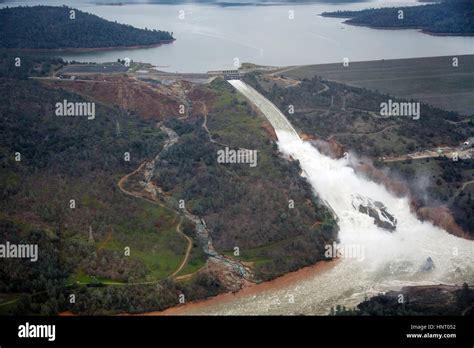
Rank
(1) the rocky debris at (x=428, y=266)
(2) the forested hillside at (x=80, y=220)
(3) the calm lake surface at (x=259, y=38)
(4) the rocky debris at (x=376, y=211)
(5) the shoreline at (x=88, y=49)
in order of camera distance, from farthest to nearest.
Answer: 1. (3) the calm lake surface at (x=259, y=38)
2. (5) the shoreline at (x=88, y=49)
3. (4) the rocky debris at (x=376, y=211)
4. (1) the rocky debris at (x=428, y=266)
5. (2) the forested hillside at (x=80, y=220)

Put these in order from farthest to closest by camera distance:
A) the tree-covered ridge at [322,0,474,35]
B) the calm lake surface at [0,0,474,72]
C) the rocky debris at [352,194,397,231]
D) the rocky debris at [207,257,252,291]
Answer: the tree-covered ridge at [322,0,474,35] < the calm lake surface at [0,0,474,72] < the rocky debris at [352,194,397,231] < the rocky debris at [207,257,252,291]

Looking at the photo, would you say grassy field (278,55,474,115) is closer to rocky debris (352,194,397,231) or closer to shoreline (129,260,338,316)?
rocky debris (352,194,397,231)

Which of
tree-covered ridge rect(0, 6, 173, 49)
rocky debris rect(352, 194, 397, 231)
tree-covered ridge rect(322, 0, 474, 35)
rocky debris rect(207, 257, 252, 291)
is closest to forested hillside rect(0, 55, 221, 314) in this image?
rocky debris rect(207, 257, 252, 291)

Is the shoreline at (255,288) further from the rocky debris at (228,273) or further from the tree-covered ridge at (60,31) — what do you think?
the tree-covered ridge at (60,31)

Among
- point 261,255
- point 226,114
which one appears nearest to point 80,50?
point 226,114

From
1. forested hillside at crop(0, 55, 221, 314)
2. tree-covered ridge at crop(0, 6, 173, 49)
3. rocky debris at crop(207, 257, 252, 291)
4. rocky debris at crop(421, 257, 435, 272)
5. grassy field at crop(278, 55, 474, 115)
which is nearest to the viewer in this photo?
forested hillside at crop(0, 55, 221, 314)

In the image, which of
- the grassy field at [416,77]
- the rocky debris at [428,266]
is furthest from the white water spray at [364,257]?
the grassy field at [416,77]

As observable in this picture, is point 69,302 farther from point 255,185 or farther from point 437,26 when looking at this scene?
point 437,26
